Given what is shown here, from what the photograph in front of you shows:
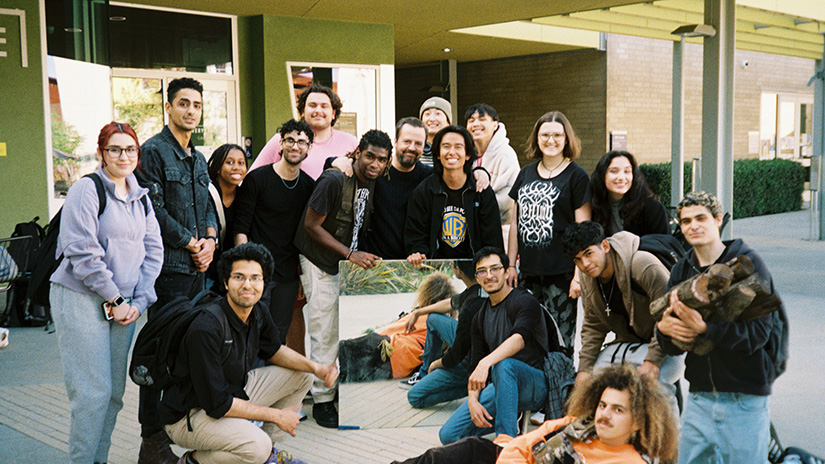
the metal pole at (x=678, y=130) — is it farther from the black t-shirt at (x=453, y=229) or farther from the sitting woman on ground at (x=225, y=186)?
the sitting woman on ground at (x=225, y=186)

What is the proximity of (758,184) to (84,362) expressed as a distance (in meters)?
16.7

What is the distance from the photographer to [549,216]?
4570mm

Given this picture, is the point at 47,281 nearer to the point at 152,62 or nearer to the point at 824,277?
the point at 152,62

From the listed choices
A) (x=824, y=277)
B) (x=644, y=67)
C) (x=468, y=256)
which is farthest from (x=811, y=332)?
(x=644, y=67)

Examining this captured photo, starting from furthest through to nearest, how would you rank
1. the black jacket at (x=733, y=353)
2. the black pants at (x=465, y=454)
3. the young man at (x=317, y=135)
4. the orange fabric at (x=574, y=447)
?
1. the young man at (x=317, y=135)
2. the black pants at (x=465, y=454)
3. the orange fabric at (x=574, y=447)
4. the black jacket at (x=733, y=353)

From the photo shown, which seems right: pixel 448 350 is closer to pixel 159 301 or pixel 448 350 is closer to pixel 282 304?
pixel 282 304

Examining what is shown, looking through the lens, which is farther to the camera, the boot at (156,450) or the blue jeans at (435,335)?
the blue jeans at (435,335)

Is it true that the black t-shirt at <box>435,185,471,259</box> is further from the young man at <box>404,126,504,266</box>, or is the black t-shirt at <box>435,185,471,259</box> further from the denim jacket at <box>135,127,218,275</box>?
the denim jacket at <box>135,127,218,275</box>

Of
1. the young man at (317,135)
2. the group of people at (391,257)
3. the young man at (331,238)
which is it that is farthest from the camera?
the young man at (317,135)

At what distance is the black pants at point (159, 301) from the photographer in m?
3.91

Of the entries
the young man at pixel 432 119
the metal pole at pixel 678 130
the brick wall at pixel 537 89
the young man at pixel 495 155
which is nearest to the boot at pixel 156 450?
the young man at pixel 432 119

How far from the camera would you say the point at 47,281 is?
3.80 metres

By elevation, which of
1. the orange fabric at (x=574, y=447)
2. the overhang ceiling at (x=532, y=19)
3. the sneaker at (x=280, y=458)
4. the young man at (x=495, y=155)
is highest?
the overhang ceiling at (x=532, y=19)

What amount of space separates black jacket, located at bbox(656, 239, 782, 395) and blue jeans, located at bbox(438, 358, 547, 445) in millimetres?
1144
